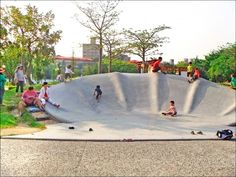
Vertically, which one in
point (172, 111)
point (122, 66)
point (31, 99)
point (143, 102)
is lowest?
point (172, 111)

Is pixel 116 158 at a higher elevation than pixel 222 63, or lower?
lower

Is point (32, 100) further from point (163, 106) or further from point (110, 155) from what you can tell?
point (110, 155)

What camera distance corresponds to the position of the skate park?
1142 centimetres

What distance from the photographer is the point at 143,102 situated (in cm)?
1605

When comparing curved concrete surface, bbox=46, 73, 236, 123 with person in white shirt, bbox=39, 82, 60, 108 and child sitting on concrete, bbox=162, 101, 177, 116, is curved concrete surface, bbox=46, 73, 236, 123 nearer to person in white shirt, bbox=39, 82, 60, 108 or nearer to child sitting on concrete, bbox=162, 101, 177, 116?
child sitting on concrete, bbox=162, 101, 177, 116

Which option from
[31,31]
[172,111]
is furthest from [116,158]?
[31,31]

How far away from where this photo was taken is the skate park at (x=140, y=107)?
11.4 m

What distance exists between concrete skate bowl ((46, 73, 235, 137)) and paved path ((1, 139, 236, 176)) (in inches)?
130

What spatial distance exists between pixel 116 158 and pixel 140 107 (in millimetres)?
7721

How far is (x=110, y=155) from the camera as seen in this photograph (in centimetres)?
828

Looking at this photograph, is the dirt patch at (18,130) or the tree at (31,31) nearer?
the dirt patch at (18,130)

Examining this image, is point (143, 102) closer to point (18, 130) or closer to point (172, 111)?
point (172, 111)

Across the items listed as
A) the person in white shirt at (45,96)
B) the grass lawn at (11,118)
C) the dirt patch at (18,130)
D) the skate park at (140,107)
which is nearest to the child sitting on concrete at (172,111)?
the skate park at (140,107)

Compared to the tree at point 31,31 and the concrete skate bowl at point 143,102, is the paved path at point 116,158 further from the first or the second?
the tree at point 31,31
